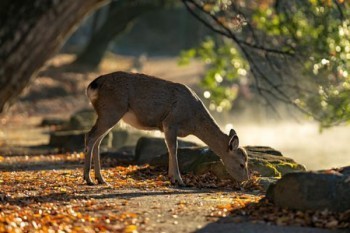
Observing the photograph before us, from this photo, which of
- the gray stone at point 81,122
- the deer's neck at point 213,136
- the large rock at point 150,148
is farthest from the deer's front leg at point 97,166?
the gray stone at point 81,122

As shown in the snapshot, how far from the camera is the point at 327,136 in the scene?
101ft

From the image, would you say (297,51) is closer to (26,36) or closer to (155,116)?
(155,116)

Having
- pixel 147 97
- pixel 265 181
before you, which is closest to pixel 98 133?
pixel 147 97

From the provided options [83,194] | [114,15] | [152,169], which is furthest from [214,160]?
[114,15]

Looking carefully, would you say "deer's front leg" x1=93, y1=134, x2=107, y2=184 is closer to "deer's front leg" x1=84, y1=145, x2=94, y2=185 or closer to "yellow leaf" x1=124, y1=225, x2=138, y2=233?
"deer's front leg" x1=84, y1=145, x2=94, y2=185

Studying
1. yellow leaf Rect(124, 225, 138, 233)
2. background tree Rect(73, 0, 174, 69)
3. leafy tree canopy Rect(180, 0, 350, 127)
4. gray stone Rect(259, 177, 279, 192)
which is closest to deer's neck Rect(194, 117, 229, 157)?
gray stone Rect(259, 177, 279, 192)

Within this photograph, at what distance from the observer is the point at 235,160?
1208 centimetres

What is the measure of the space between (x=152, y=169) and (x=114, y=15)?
2233cm

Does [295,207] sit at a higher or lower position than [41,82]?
lower

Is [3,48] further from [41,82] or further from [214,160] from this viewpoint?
[41,82]

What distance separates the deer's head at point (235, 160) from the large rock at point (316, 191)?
323cm

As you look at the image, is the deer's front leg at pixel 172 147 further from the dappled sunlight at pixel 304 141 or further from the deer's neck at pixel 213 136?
the dappled sunlight at pixel 304 141

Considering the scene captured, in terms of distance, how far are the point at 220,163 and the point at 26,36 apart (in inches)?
252

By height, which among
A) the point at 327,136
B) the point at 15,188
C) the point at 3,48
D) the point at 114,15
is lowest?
the point at 15,188
